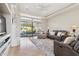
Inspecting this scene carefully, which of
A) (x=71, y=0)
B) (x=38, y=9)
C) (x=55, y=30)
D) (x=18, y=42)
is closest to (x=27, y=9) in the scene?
(x=38, y=9)

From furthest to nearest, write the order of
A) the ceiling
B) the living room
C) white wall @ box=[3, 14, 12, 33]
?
white wall @ box=[3, 14, 12, 33] → the ceiling → the living room

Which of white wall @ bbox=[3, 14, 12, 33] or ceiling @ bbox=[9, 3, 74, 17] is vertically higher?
ceiling @ bbox=[9, 3, 74, 17]

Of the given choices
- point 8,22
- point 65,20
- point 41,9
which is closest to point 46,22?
point 41,9

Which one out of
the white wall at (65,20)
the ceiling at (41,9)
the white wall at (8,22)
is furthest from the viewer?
the white wall at (8,22)

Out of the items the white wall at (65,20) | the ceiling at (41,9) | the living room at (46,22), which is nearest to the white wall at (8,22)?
the living room at (46,22)

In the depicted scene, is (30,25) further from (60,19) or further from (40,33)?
(60,19)

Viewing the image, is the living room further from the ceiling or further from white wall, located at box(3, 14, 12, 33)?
white wall, located at box(3, 14, 12, 33)

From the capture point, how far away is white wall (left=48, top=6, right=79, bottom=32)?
359 cm

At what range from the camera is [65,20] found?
160 inches

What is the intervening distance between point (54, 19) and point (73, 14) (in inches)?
43.2

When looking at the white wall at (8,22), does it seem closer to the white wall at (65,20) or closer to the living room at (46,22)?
the living room at (46,22)

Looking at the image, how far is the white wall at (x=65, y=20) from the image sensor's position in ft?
11.8

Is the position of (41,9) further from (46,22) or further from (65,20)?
(65,20)

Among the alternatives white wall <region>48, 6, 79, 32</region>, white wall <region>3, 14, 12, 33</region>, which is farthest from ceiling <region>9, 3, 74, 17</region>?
white wall <region>3, 14, 12, 33</region>
